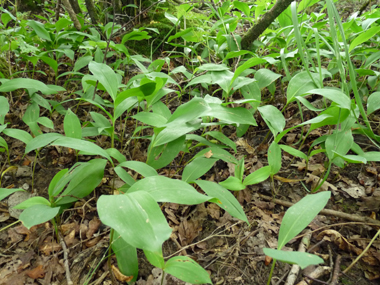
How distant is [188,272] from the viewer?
2.47 ft

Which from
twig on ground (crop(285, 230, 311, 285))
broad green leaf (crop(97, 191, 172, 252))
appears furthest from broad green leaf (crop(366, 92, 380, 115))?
broad green leaf (crop(97, 191, 172, 252))

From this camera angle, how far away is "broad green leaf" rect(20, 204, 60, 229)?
815mm

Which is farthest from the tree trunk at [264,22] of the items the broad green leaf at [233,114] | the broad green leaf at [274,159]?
the broad green leaf at [274,159]

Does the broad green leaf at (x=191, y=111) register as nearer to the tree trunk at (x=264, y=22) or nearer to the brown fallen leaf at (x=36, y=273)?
the brown fallen leaf at (x=36, y=273)

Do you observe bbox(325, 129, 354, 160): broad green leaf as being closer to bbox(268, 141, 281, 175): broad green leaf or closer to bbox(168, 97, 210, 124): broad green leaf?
bbox(268, 141, 281, 175): broad green leaf

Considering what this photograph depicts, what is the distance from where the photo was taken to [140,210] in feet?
2.21

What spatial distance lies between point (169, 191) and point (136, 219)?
176 millimetres

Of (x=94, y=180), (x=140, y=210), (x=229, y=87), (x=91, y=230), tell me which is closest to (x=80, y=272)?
(x=91, y=230)

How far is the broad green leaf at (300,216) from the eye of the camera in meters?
0.82

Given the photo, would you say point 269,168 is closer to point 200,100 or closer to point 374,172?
point 200,100

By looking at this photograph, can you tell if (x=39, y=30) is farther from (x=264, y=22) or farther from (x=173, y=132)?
(x=264, y=22)

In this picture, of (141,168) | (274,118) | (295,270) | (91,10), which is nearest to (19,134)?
(141,168)

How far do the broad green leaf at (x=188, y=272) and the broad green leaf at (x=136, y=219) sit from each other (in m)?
0.22

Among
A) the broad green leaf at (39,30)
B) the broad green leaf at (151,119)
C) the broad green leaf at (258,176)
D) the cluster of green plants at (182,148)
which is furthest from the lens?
the broad green leaf at (39,30)
